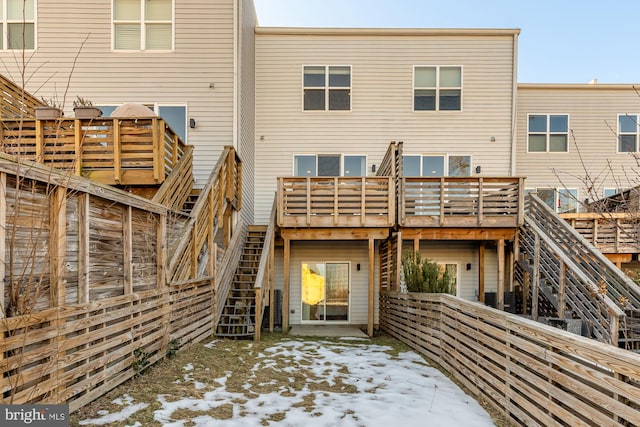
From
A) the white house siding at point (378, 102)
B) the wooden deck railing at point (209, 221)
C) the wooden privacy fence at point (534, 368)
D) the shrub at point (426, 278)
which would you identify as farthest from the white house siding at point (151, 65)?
the wooden privacy fence at point (534, 368)

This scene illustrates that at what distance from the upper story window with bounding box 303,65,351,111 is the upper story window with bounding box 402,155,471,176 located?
94.3 inches

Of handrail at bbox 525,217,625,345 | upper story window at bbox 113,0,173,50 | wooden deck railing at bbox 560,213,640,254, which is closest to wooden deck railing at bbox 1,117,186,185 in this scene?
upper story window at bbox 113,0,173,50

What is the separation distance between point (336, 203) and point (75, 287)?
19.1 feet

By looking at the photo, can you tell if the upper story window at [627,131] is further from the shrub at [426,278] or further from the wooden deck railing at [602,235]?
the shrub at [426,278]

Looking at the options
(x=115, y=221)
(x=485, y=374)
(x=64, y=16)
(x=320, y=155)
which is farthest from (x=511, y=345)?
(x=64, y=16)

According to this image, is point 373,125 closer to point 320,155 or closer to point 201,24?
point 320,155

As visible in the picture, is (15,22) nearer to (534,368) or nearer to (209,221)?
(209,221)

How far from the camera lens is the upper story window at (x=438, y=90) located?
1055 cm

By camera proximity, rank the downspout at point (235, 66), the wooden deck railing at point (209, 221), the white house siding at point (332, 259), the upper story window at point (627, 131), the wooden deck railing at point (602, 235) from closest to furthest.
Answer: the wooden deck railing at point (209, 221), the downspout at point (235, 66), the wooden deck railing at point (602, 235), the white house siding at point (332, 259), the upper story window at point (627, 131)

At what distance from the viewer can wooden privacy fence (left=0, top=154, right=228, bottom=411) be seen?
2555 millimetres

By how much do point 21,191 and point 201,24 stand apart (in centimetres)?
767

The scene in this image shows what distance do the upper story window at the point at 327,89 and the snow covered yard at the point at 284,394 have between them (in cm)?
708

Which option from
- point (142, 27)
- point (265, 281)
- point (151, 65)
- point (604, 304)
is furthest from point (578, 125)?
point (142, 27)

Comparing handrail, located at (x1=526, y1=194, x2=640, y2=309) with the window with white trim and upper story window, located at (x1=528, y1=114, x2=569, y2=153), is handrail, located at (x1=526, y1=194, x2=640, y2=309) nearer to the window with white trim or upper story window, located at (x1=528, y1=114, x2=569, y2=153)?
the window with white trim
